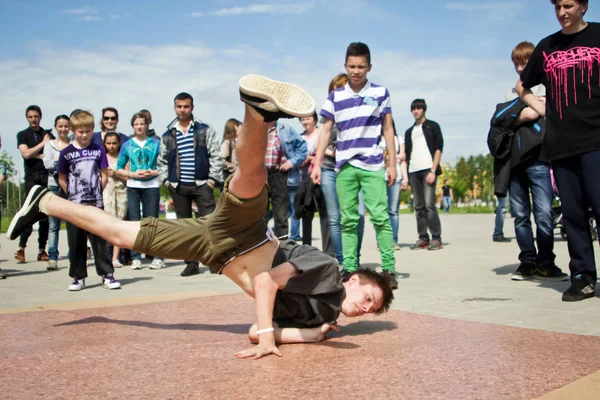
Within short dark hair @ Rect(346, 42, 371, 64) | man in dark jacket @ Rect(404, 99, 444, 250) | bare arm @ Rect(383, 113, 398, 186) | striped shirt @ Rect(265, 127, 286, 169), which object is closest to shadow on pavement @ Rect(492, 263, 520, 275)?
bare arm @ Rect(383, 113, 398, 186)

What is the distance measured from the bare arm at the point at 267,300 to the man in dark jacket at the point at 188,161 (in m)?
4.88

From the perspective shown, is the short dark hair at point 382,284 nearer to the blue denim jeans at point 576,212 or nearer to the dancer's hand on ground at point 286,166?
the blue denim jeans at point 576,212

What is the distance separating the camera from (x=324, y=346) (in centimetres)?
404

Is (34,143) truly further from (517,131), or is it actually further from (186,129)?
(517,131)

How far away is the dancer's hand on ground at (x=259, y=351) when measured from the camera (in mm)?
3693

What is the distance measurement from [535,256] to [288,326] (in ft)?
12.3

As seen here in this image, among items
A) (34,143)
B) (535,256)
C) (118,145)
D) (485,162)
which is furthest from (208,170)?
(485,162)

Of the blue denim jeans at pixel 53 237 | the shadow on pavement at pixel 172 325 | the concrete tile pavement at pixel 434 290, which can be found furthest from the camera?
the blue denim jeans at pixel 53 237

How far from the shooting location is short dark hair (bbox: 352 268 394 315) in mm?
4184

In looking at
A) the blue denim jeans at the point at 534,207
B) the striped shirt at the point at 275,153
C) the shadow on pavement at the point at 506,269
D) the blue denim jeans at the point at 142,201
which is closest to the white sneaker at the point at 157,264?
the blue denim jeans at the point at 142,201

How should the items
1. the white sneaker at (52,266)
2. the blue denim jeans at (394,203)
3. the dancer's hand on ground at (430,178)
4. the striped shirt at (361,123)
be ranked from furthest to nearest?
the blue denim jeans at (394,203), the dancer's hand on ground at (430,178), the white sneaker at (52,266), the striped shirt at (361,123)

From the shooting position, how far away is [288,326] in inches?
168

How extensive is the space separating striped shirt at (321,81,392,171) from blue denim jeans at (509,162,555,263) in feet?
4.88

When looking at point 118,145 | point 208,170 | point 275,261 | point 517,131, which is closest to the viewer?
point 275,261
